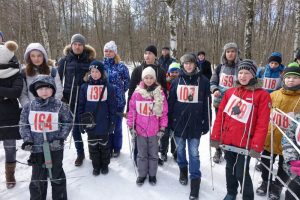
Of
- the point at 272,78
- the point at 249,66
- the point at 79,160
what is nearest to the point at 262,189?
the point at 249,66

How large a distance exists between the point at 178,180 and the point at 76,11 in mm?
28641

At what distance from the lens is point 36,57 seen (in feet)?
11.5

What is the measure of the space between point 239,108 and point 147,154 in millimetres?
1535

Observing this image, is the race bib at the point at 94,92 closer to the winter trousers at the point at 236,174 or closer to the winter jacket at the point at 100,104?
the winter jacket at the point at 100,104

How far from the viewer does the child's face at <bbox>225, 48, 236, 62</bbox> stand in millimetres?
4047

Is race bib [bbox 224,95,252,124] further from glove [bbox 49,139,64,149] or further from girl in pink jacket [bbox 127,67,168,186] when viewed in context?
glove [bbox 49,139,64,149]

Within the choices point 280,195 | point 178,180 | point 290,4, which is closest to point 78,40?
point 178,180

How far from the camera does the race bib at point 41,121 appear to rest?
2989mm

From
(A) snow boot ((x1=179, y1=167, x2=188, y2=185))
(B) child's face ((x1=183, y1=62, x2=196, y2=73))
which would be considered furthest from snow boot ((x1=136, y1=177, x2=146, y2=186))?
(B) child's face ((x1=183, y1=62, x2=196, y2=73))

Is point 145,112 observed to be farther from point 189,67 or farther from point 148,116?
point 189,67

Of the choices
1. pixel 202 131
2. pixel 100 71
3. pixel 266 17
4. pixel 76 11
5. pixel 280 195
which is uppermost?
pixel 76 11

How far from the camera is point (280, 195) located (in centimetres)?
345

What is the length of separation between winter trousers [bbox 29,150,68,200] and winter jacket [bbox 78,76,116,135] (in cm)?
78

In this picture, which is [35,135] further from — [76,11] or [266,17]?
[76,11]
